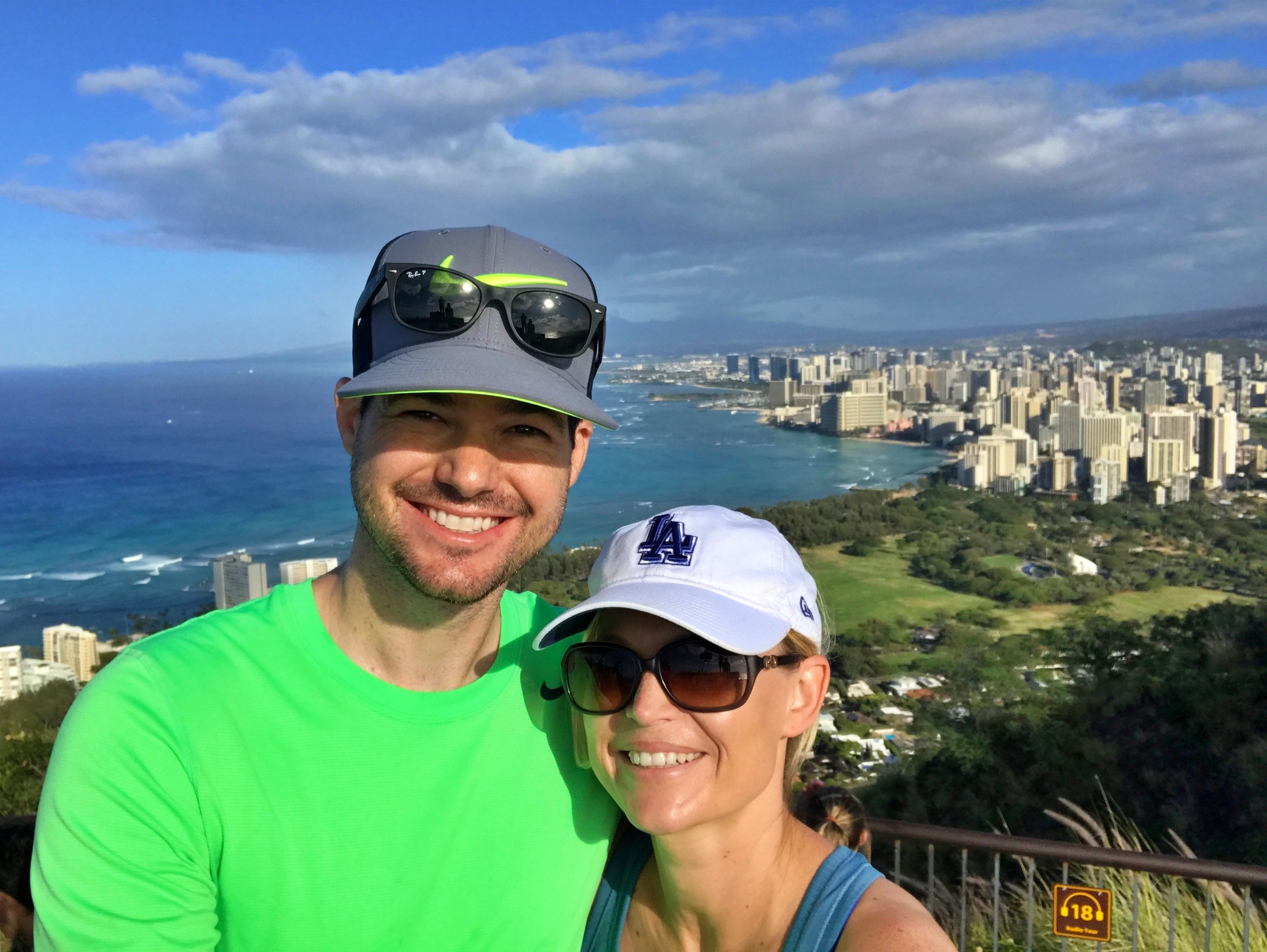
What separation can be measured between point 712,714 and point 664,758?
0.35 feet

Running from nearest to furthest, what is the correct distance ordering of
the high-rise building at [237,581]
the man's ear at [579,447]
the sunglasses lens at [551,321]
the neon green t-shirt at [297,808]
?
the neon green t-shirt at [297,808] < the sunglasses lens at [551,321] < the man's ear at [579,447] < the high-rise building at [237,581]

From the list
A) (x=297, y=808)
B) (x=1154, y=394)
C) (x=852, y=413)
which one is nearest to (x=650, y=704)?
(x=297, y=808)

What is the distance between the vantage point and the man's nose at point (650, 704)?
1.45 metres

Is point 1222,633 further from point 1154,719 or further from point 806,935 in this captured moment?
point 806,935

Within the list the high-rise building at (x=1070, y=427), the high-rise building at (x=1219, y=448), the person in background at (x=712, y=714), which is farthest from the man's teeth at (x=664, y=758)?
the high-rise building at (x=1070, y=427)

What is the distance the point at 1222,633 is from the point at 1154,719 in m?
1.84

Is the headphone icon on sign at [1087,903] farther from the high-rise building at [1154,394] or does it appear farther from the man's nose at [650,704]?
the high-rise building at [1154,394]

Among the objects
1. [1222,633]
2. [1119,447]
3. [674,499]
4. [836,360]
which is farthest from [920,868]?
[836,360]

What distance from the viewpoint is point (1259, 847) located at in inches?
266

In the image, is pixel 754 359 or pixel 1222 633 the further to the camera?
pixel 754 359

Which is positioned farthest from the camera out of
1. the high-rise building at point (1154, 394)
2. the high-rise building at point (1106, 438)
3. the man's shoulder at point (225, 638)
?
the high-rise building at point (1154, 394)

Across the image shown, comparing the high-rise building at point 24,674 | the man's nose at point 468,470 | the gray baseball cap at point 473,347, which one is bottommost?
the high-rise building at point 24,674

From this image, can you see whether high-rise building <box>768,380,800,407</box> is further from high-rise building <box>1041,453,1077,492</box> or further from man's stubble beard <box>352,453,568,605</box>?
man's stubble beard <box>352,453,568,605</box>

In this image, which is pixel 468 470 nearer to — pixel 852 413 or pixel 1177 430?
pixel 1177 430
